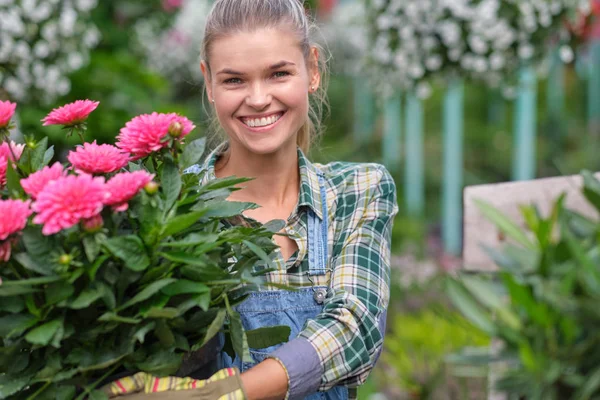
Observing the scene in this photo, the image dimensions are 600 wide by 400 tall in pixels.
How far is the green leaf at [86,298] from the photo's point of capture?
1036 millimetres

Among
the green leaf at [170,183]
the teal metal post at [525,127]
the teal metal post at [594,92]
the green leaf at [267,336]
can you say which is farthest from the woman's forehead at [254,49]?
the teal metal post at [594,92]

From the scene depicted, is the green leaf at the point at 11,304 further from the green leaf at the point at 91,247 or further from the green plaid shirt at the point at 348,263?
the green plaid shirt at the point at 348,263

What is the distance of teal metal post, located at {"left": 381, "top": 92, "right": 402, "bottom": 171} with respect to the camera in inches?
232

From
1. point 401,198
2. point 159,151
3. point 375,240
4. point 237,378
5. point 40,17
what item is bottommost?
point 401,198

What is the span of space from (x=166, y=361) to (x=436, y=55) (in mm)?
2758

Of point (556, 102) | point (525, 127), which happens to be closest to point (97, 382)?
point (525, 127)

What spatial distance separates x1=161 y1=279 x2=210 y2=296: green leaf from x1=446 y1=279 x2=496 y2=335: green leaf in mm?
389

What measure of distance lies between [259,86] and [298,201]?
268mm

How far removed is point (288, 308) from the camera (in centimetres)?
154

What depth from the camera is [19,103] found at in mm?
3889

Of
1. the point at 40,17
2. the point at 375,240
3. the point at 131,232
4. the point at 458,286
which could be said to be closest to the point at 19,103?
the point at 40,17

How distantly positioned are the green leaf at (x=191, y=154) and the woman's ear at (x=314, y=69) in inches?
20.5

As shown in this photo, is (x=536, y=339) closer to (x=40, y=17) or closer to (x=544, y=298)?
(x=544, y=298)

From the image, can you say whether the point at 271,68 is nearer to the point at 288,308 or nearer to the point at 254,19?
the point at 254,19
